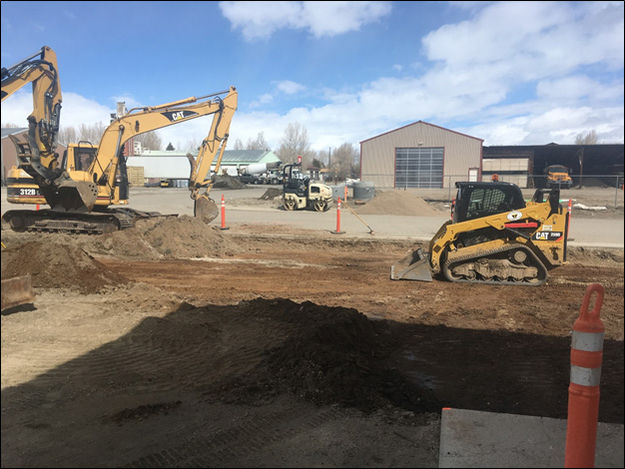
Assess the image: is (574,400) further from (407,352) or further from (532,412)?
(407,352)

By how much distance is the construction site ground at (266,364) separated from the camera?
2479 millimetres

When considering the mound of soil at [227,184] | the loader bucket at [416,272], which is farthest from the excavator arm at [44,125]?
the mound of soil at [227,184]

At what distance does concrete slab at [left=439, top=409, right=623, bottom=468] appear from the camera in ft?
7.61

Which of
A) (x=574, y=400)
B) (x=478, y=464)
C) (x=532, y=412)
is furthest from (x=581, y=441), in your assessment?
(x=532, y=412)

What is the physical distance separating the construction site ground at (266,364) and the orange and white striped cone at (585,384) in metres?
0.69

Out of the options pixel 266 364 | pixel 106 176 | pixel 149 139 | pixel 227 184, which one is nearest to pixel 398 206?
pixel 149 139

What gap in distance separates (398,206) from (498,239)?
1189cm

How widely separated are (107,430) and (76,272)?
4387 millimetres

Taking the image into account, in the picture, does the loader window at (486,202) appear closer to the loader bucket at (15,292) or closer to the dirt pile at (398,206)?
the loader bucket at (15,292)

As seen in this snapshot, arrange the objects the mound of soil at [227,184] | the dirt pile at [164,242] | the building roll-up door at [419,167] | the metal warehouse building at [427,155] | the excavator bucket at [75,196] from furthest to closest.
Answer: the mound of soil at [227,184], the building roll-up door at [419,167], the metal warehouse building at [427,155], the excavator bucket at [75,196], the dirt pile at [164,242]

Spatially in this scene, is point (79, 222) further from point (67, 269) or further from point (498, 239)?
point (498, 239)

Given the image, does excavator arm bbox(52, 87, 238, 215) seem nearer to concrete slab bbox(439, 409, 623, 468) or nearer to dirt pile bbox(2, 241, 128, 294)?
dirt pile bbox(2, 241, 128, 294)

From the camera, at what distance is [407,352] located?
4824 millimetres

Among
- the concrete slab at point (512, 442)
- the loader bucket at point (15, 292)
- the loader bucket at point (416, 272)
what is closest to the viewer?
the loader bucket at point (15, 292)
